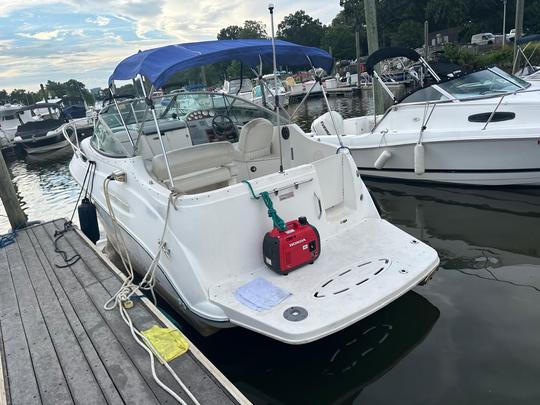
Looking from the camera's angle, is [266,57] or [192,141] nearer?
[266,57]

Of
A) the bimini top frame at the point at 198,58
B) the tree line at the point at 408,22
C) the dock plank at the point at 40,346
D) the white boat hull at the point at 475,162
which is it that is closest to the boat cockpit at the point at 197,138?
the bimini top frame at the point at 198,58

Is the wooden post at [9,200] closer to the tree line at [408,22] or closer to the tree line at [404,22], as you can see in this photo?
the tree line at [404,22]

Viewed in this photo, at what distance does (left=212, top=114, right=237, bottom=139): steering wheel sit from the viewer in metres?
5.50

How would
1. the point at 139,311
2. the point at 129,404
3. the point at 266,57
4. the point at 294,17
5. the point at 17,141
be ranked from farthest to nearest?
the point at 294,17 < the point at 17,141 < the point at 266,57 < the point at 139,311 < the point at 129,404

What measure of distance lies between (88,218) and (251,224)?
328cm

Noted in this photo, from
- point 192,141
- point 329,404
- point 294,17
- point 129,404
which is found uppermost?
point 294,17

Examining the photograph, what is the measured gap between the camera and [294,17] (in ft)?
233

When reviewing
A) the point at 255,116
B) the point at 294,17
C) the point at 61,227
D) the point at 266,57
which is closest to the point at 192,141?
the point at 255,116

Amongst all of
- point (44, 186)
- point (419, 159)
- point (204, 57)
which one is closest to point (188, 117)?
point (204, 57)

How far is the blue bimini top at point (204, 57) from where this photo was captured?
3.62 meters

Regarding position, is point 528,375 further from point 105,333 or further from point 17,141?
Answer: point 17,141

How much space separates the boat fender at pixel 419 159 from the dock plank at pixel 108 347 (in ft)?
18.3

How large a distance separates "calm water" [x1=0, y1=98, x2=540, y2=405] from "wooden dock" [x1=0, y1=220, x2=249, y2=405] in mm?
670

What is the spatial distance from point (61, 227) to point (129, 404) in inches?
171
